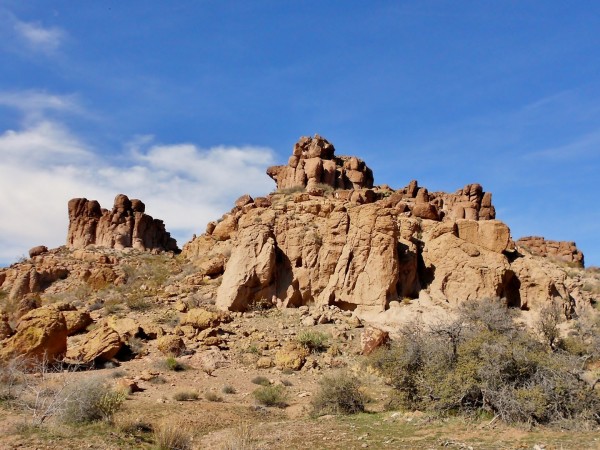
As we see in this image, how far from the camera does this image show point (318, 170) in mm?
42125

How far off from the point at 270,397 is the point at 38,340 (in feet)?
28.9

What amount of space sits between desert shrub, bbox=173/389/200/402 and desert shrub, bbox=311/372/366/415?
13.0 feet

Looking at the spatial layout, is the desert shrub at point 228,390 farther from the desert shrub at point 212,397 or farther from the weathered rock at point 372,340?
the weathered rock at point 372,340

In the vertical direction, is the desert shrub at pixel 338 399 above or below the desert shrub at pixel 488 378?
below

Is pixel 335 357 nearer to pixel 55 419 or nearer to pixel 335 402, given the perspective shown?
pixel 335 402

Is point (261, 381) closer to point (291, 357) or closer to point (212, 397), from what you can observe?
point (291, 357)

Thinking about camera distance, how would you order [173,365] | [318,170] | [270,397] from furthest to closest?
1. [318,170]
2. [173,365]
3. [270,397]

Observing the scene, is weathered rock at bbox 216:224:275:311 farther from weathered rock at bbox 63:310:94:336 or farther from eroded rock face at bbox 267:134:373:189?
eroded rock face at bbox 267:134:373:189

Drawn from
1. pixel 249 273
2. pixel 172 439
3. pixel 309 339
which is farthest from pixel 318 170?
pixel 172 439

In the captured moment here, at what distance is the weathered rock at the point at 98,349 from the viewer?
19.7 meters

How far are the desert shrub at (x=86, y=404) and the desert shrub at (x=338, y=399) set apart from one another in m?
5.84

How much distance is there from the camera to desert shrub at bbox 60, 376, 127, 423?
11.9m

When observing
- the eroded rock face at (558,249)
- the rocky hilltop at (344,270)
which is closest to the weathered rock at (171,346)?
the rocky hilltop at (344,270)


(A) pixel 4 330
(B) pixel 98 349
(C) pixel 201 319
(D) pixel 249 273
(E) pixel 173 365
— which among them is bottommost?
(E) pixel 173 365
